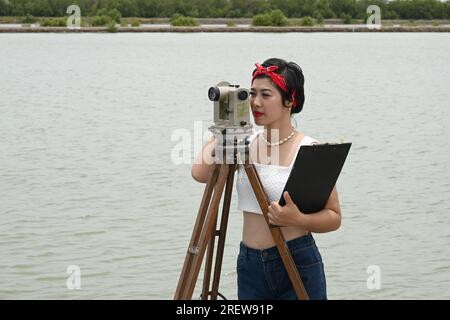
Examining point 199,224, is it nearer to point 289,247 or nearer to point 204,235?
point 204,235

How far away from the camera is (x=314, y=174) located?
12.1ft

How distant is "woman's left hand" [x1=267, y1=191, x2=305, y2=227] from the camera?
12.1ft

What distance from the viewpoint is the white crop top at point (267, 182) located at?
388 cm

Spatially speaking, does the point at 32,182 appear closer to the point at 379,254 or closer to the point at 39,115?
the point at 379,254

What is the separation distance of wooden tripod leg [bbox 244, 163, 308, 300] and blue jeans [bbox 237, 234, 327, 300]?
0.07 m

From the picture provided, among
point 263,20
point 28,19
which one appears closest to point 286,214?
point 263,20

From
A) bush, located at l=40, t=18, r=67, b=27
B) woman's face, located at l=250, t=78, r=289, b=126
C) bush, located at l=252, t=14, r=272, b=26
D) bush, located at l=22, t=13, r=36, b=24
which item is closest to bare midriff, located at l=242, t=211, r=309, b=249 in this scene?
woman's face, located at l=250, t=78, r=289, b=126

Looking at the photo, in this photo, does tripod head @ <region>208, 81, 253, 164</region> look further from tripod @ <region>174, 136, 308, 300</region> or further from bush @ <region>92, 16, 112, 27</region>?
bush @ <region>92, 16, 112, 27</region>

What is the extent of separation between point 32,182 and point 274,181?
849 centimetres

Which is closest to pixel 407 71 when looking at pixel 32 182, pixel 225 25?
pixel 32 182

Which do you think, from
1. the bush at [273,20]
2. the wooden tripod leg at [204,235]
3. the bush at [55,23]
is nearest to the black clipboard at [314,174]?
the wooden tripod leg at [204,235]

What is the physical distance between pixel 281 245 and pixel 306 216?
14 cm

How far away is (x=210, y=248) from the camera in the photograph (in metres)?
4.12

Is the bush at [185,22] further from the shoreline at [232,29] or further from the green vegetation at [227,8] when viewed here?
the green vegetation at [227,8]
